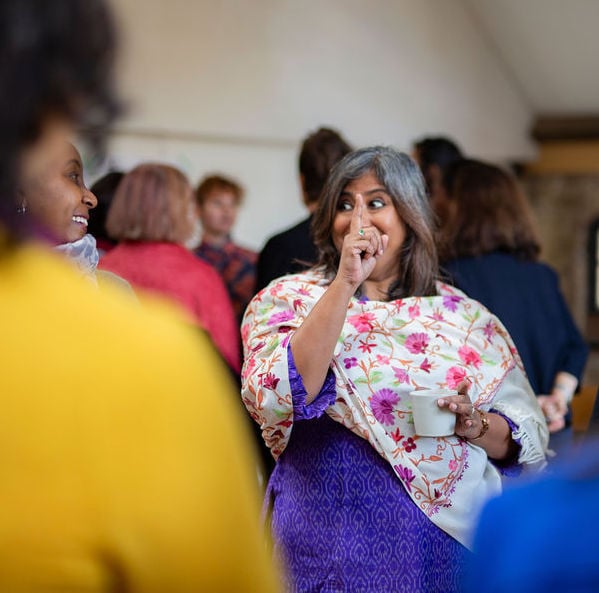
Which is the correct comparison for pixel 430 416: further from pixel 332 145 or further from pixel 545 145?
pixel 545 145

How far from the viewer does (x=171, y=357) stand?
0.74 meters

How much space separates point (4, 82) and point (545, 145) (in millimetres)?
7178

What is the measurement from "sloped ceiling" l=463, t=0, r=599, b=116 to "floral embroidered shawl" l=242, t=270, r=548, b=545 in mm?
4643

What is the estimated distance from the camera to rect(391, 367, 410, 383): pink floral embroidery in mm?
1891

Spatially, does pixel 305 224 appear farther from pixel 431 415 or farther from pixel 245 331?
pixel 431 415

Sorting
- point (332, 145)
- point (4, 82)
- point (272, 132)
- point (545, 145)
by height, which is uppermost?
point (545, 145)

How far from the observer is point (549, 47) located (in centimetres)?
669

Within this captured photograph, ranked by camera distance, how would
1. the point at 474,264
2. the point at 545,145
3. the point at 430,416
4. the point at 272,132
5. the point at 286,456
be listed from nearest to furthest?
the point at 430,416 → the point at 286,456 → the point at 474,264 → the point at 272,132 → the point at 545,145

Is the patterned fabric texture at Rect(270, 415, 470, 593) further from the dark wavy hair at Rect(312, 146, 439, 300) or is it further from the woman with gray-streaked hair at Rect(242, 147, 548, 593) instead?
the dark wavy hair at Rect(312, 146, 439, 300)

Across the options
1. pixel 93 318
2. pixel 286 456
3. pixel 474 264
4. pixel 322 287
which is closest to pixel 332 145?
pixel 474 264

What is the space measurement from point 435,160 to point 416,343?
1.60m

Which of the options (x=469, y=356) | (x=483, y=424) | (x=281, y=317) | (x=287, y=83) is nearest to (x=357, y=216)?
(x=281, y=317)

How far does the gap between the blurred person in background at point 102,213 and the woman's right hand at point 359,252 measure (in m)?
1.32

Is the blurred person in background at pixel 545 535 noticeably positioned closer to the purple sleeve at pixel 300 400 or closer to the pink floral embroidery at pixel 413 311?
the purple sleeve at pixel 300 400
